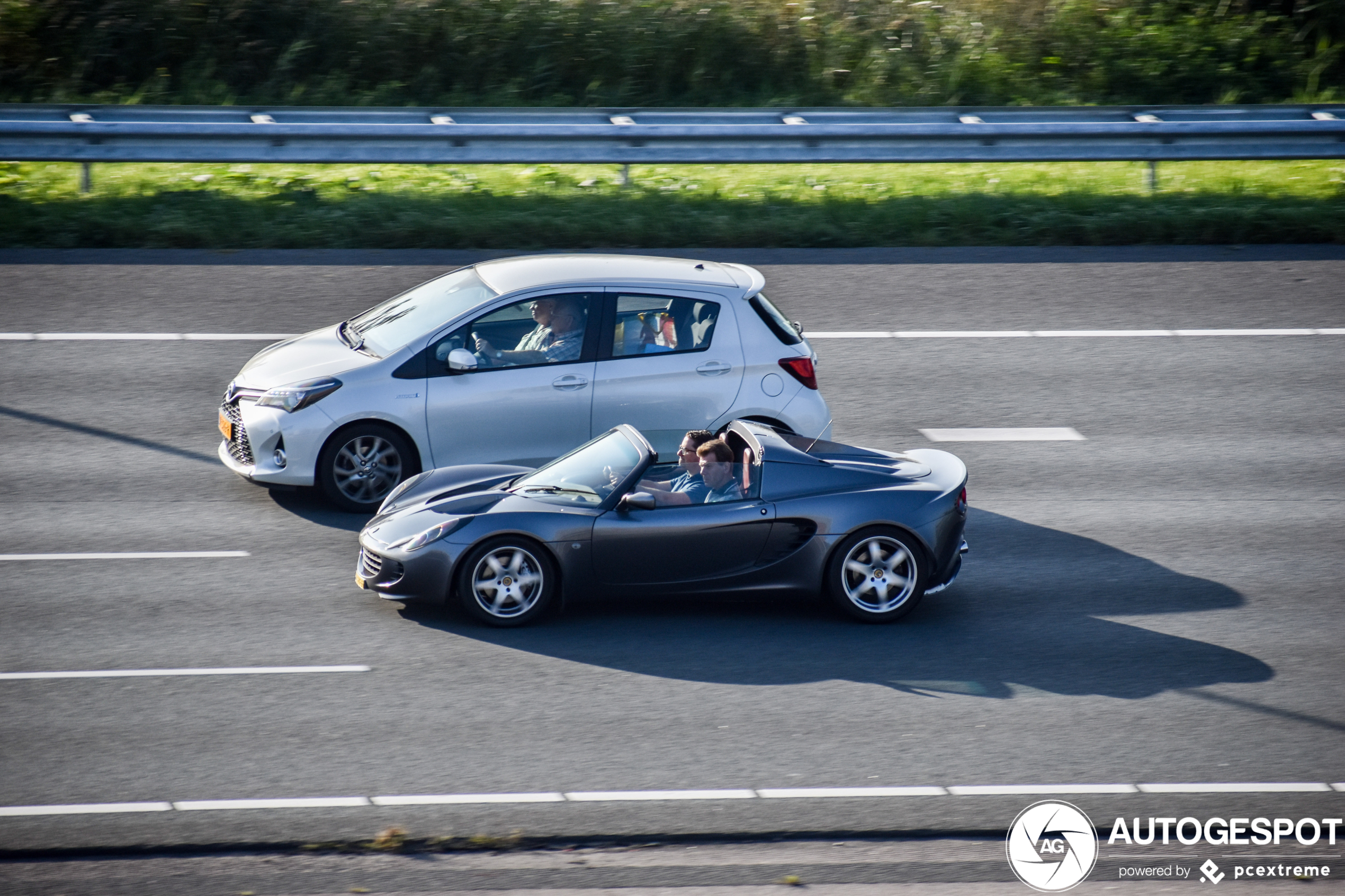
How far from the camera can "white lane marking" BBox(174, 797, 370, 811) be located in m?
6.51

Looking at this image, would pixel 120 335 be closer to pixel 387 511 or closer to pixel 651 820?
pixel 387 511

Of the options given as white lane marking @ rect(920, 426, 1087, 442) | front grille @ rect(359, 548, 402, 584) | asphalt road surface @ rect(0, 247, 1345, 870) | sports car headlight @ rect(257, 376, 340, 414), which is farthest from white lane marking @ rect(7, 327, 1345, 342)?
front grille @ rect(359, 548, 402, 584)

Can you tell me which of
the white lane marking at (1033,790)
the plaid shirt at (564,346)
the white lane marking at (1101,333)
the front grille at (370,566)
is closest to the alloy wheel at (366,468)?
the plaid shirt at (564,346)

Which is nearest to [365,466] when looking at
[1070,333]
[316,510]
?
[316,510]

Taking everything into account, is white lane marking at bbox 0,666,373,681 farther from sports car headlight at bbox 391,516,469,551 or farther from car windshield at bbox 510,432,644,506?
car windshield at bbox 510,432,644,506

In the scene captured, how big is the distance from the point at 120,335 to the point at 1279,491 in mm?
10152

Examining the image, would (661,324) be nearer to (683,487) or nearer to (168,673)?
(683,487)

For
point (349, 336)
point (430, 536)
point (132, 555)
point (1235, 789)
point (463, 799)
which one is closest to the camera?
point (463, 799)

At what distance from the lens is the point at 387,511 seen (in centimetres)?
890

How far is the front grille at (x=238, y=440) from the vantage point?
10125 millimetres

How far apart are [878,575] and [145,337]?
788 centimetres

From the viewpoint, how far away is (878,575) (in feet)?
28.4

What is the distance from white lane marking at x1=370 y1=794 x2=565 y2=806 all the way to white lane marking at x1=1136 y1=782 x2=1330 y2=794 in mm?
2848

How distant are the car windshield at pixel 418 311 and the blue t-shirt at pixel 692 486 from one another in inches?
95.4
